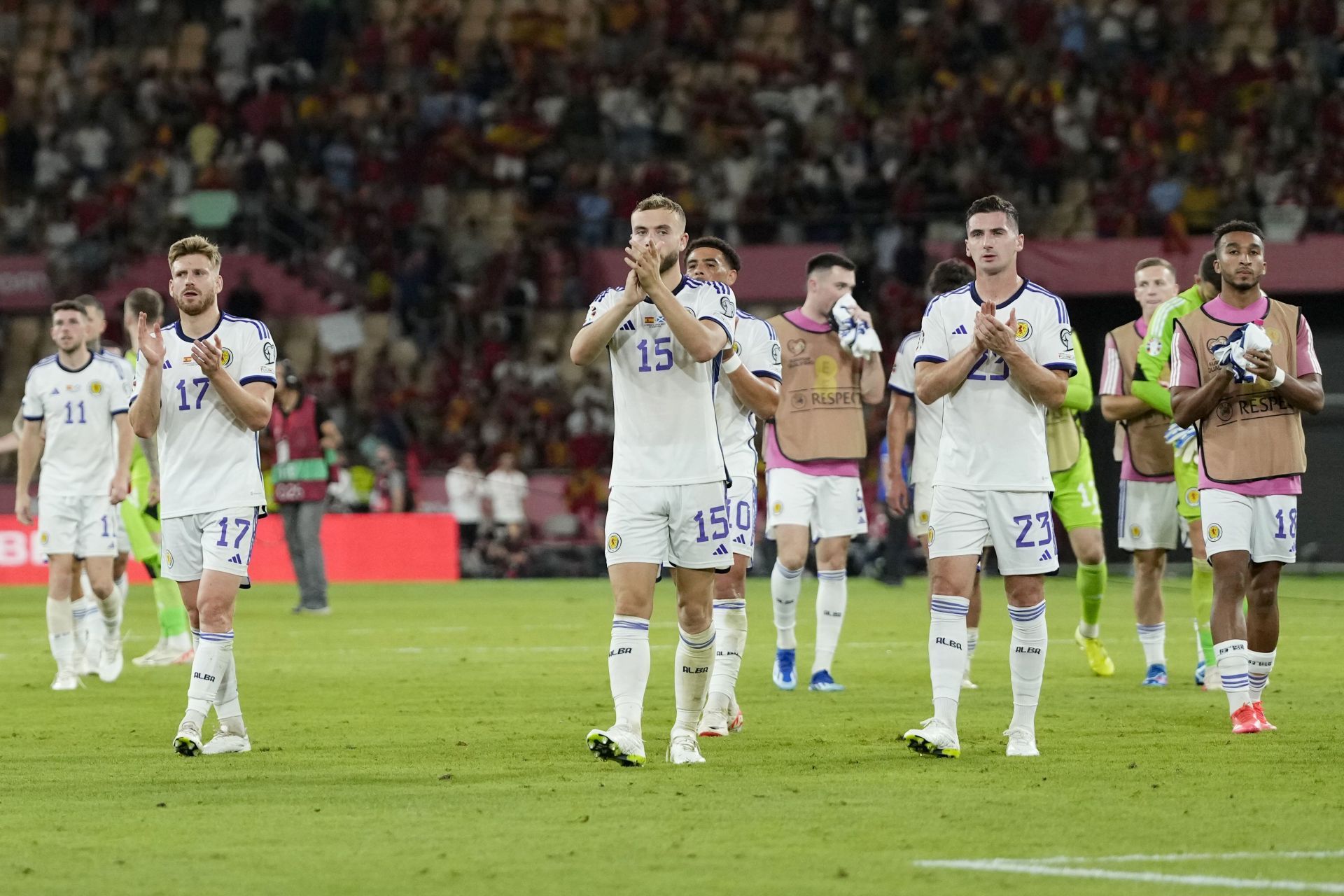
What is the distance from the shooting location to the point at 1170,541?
12.8m

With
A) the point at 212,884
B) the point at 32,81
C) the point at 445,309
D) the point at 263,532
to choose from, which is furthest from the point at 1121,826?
the point at 32,81

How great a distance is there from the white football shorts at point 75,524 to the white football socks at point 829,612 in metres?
4.82

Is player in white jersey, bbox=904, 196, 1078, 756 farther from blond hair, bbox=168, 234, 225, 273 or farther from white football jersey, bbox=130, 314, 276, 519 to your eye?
blond hair, bbox=168, 234, 225, 273

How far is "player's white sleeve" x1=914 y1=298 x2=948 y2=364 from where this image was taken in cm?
907

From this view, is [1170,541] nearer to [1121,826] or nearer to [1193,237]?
[1121,826]

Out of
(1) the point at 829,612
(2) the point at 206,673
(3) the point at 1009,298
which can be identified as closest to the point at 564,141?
(1) the point at 829,612

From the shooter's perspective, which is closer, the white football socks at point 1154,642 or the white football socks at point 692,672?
the white football socks at point 692,672

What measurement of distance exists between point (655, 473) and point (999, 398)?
161 centimetres

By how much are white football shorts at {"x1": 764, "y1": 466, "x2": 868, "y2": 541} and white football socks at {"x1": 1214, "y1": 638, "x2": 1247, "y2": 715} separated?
9.74 feet

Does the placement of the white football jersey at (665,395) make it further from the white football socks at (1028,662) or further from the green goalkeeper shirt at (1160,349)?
the green goalkeeper shirt at (1160,349)

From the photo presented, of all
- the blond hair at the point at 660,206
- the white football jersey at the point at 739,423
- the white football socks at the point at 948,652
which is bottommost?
the white football socks at the point at 948,652

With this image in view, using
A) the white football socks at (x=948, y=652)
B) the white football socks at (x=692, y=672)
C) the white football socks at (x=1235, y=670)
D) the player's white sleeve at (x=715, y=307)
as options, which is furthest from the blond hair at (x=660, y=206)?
the white football socks at (x=1235, y=670)

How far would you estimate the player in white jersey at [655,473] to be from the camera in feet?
28.4

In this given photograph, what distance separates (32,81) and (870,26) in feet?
47.7
